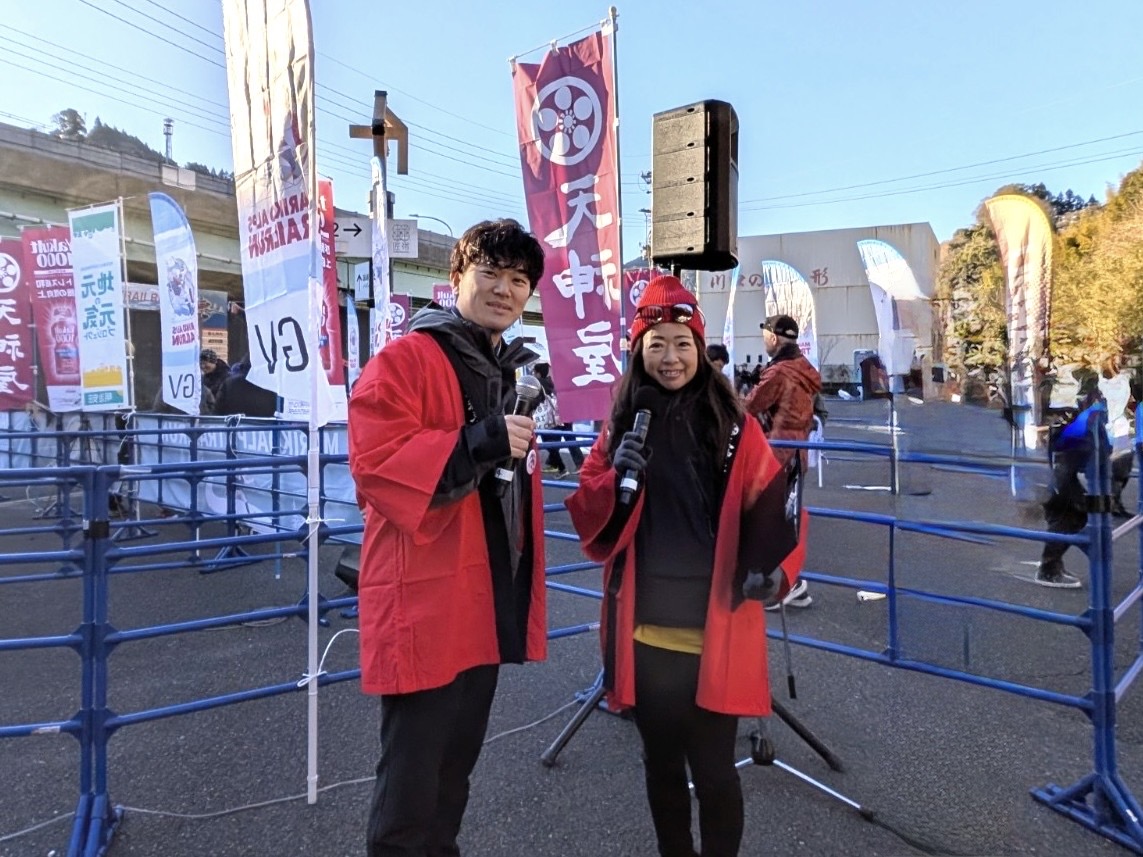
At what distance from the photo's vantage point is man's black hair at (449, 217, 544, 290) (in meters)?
1.91

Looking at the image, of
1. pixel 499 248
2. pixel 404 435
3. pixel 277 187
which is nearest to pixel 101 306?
pixel 277 187

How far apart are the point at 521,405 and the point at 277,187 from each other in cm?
180

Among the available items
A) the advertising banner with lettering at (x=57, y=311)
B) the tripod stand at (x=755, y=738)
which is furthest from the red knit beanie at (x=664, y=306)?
the advertising banner with lettering at (x=57, y=311)

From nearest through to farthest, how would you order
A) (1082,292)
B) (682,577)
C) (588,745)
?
1. (682,577)
2. (588,745)
3. (1082,292)

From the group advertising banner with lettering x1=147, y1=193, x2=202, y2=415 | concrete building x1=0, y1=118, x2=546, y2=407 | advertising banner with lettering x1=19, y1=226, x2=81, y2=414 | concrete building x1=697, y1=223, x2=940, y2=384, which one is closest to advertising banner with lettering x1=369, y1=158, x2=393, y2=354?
advertising banner with lettering x1=147, y1=193, x2=202, y2=415

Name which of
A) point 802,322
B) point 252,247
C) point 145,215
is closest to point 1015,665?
point 252,247

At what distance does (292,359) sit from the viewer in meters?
3.19

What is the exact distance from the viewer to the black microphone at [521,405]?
1848 mm

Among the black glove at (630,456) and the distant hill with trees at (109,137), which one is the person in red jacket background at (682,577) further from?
the distant hill with trees at (109,137)

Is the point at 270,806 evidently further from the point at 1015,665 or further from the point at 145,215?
the point at 145,215

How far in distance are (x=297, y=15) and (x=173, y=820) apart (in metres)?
2.98

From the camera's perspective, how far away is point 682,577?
207 centimetres

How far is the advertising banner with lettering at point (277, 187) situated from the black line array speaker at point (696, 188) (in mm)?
1778

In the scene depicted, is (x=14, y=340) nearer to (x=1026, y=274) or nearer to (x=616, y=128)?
(x=616, y=128)
